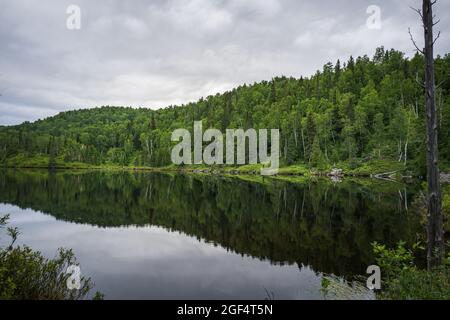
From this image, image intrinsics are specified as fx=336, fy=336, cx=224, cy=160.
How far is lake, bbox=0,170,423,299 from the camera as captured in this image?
46.3 ft

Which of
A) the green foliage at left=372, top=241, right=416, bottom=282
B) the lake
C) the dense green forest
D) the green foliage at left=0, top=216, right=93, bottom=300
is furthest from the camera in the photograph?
the dense green forest

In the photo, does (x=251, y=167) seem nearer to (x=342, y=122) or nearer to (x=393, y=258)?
(x=342, y=122)

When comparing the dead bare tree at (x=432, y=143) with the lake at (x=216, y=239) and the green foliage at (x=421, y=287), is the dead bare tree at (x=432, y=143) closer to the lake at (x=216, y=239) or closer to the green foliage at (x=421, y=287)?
the green foliage at (x=421, y=287)

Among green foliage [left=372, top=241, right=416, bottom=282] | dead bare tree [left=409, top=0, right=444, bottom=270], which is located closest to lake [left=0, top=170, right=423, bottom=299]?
green foliage [left=372, top=241, right=416, bottom=282]

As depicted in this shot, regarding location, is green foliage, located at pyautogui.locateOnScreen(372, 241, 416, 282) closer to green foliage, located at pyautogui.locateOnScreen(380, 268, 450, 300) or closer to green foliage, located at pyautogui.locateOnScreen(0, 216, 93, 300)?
green foliage, located at pyautogui.locateOnScreen(380, 268, 450, 300)

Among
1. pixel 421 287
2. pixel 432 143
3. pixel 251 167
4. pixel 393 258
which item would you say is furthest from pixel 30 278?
pixel 251 167

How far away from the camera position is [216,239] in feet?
74.9

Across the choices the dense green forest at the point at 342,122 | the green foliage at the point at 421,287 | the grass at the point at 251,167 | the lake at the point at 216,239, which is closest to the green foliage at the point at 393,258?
the green foliage at the point at 421,287

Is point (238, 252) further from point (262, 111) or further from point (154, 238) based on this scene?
point (262, 111)

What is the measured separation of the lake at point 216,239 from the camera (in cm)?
1412
